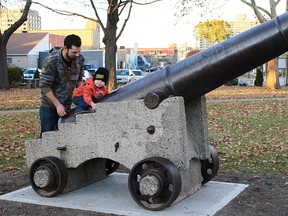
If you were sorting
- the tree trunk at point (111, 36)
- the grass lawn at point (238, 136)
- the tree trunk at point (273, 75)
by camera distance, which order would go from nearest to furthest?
the grass lawn at point (238, 136) → the tree trunk at point (111, 36) → the tree trunk at point (273, 75)

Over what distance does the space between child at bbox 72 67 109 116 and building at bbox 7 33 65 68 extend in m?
57.9

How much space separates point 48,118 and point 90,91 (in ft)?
2.42

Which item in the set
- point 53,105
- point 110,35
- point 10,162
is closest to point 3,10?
point 110,35

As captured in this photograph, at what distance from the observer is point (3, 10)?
3169 centimetres

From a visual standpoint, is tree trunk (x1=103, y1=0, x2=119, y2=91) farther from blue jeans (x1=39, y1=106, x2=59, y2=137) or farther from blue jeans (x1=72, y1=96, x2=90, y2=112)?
blue jeans (x1=72, y1=96, x2=90, y2=112)

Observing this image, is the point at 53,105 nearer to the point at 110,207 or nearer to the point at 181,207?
the point at 110,207

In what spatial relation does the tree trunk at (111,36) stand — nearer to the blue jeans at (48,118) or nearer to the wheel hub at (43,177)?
the blue jeans at (48,118)

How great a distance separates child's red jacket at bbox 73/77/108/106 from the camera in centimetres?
551

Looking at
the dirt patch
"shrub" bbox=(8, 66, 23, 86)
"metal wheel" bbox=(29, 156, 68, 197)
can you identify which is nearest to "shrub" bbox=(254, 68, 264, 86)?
"shrub" bbox=(8, 66, 23, 86)

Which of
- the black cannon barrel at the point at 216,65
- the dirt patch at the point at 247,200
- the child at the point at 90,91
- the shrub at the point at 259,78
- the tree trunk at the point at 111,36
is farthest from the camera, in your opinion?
the shrub at the point at 259,78

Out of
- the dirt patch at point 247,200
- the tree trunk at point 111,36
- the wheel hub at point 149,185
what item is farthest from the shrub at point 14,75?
the wheel hub at point 149,185

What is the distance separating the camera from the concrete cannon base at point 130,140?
16.5ft

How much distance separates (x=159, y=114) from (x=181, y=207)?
0.99 m

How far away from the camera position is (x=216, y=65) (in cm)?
501
